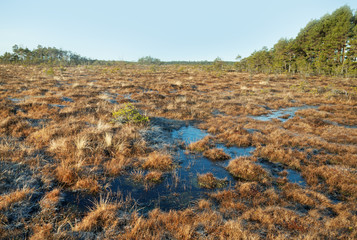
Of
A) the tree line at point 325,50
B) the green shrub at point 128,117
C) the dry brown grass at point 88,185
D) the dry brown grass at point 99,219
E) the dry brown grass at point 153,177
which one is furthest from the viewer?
the tree line at point 325,50

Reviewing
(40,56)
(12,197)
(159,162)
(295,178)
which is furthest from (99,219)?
(40,56)

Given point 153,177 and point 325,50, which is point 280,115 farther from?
point 325,50

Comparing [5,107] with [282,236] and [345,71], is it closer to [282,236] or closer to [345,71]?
[282,236]

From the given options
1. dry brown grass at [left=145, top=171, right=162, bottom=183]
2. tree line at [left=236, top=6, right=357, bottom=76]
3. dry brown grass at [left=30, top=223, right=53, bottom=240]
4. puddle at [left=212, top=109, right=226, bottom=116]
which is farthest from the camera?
tree line at [left=236, top=6, right=357, bottom=76]

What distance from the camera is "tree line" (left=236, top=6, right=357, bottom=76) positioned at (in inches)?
1240

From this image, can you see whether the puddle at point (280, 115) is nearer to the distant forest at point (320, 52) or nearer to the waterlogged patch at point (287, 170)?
the waterlogged patch at point (287, 170)

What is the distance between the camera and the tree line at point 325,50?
3148cm

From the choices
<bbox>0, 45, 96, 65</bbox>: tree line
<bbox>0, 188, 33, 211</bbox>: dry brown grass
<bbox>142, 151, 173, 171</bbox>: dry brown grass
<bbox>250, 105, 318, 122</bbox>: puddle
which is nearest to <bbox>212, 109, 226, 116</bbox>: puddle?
<bbox>250, 105, 318, 122</bbox>: puddle

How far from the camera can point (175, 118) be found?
11953 millimetres

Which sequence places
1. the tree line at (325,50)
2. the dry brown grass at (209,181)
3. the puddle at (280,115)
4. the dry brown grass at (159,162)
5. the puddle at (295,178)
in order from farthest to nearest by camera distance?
1. the tree line at (325,50)
2. the puddle at (280,115)
3. the dry brown grass at (159,162)
4. the puddle at (295,178)
5. the dry brown grass at (209,181)

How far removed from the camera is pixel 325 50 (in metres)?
36.2

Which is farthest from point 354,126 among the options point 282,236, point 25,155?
point 25,155

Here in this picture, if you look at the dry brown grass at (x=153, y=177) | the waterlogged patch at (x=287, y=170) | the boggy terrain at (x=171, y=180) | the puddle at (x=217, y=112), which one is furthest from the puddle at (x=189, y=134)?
the puddle at (x=217, y=112)

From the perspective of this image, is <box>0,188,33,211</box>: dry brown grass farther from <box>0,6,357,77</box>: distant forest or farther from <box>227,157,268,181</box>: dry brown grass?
<box>0,6,357,77</box>: distant forest
